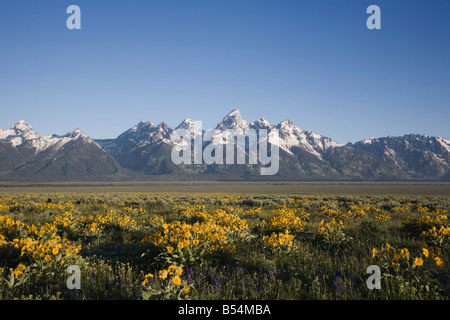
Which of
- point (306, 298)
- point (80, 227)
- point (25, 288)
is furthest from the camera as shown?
point (80, 227)

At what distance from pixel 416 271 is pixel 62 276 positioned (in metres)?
6.63

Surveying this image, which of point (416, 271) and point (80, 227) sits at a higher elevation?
point (416, 271)

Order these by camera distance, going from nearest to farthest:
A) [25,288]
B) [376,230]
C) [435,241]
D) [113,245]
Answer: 1. [25,288]
2. [435,241]
3. [113,245]
4. [376,230]

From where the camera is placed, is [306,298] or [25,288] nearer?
[306,298]

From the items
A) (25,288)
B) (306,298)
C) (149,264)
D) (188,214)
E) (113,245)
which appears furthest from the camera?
(188,214)

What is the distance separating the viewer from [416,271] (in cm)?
475

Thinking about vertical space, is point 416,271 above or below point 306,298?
above

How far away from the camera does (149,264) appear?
5934mm

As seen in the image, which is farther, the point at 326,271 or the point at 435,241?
the point at 435,241
